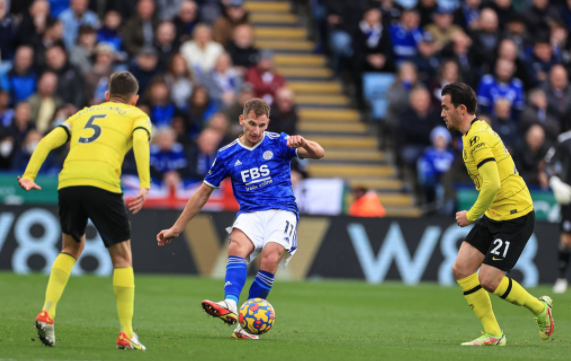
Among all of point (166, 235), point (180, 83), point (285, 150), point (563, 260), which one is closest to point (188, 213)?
point (166, 235)

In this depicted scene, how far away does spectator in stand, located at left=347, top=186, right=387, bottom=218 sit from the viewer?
698 inches

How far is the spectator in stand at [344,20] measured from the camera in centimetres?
2216

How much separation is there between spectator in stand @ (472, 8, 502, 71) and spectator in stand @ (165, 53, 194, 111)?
24.1ft

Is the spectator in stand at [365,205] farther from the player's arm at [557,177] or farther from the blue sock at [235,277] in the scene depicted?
the blue sock at [235,277]

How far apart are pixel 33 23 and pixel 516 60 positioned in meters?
11.3

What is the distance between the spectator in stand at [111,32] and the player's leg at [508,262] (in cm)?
1246

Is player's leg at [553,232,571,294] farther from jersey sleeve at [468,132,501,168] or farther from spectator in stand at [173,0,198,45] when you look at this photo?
spectator in stand at [173,0,198,45]

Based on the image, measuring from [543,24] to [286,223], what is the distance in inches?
688

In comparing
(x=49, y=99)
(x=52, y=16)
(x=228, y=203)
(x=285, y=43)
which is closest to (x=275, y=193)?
(x=228, y=203)

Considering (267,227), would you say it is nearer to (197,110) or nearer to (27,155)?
(27,155)

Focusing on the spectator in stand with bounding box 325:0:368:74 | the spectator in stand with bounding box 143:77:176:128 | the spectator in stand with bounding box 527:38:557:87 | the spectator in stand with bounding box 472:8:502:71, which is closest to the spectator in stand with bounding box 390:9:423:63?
the spectator in stand with bounding box 325:0:368:74

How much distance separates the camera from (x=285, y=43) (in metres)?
23.8

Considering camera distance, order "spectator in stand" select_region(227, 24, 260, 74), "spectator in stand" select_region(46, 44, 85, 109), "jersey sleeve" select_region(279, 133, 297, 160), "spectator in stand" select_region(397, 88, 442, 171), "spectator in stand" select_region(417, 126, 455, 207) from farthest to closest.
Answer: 1. "spectator in stand" select_region(227, 24, 260, 74)
2. "spectator in stand" select_region(397, 88, 442, 171)
3. "spectator in stand" select_region(417, 126, 455, 207)
4. "spectator in stand" select_region(46, 44, 85, 109)
5. "jersey sleeve" select_region(279, 133, 297, 160)

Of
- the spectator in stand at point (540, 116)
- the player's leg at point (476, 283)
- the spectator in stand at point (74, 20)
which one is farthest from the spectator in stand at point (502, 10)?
the player's leg at point (476, 283)
